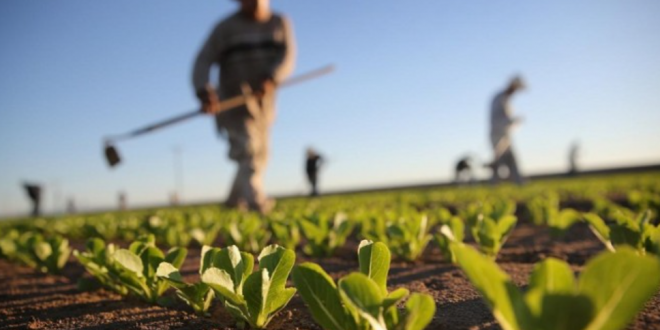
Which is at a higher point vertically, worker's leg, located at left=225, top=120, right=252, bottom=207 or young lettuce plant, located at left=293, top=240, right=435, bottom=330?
worker's leg, located at left=225, top=120, right=252, bottom=207

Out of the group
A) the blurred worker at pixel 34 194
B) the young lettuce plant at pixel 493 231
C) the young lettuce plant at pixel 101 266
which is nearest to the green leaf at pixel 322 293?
the young lettuce plant at pixel 101 266

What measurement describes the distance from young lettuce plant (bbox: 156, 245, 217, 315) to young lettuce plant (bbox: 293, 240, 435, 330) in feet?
1.17

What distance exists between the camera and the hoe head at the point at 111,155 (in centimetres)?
525

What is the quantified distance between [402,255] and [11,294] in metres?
1.82

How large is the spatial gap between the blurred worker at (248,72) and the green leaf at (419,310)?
485cm

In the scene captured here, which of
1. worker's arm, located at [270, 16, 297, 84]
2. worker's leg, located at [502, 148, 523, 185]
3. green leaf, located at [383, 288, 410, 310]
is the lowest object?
worker's leg, located at [502, 148, 523, 185]

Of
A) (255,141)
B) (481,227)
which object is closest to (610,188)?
(255,141)

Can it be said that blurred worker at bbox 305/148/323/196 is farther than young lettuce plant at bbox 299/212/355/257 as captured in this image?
Yes

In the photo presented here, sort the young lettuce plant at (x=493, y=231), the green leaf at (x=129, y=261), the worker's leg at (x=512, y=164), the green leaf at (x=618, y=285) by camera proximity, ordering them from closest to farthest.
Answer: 1. the green leaf at (x=618, y=285)
2. the green leaf at (x=129, y=261)
3. the young lettuce plant at (x=493, y=231)
4. the worker's leg at (x=512, y=164)

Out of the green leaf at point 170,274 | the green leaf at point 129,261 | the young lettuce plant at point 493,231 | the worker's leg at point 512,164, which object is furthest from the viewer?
the worker's leg at point 512,164

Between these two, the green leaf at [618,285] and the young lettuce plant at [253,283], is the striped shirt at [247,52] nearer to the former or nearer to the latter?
the young lettuce plant at [253,283]

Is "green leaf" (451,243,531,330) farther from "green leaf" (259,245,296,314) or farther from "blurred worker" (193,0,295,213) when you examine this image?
"blurred worker" (193,0,295,213)

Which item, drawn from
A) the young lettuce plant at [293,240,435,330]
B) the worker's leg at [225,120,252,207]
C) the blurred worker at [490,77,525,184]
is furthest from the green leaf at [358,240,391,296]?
the blurred worker at [490,77,525,184]

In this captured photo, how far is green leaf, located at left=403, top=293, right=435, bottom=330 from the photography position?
78 cm
